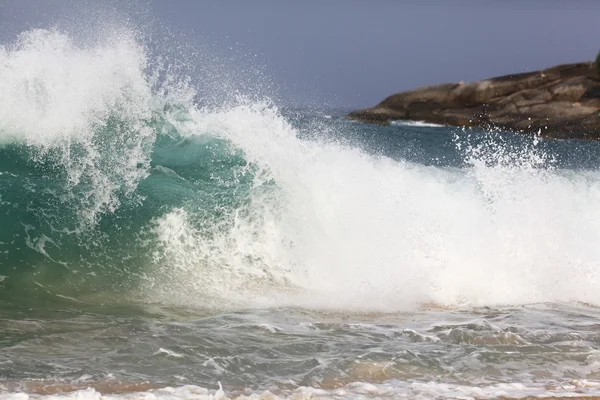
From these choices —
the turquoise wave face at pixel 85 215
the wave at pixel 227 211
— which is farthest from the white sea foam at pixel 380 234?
the turquoise wave face at pixel 85 215

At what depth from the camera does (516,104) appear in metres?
46.1

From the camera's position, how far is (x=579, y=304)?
25.4ft

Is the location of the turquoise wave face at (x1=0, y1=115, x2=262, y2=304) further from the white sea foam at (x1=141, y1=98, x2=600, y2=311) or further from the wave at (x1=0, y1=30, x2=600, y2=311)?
the white sea foam at (x1=141, y1=98, x2=600, y2=311)

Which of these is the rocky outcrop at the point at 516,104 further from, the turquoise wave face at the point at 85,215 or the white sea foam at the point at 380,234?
the turquoise wave face at the point at 85,215

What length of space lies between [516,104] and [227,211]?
134ft

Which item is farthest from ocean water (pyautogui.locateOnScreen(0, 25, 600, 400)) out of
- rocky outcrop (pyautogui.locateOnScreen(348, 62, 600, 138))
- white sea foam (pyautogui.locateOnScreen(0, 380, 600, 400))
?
rocky outcrop (pyautogui.locateOnScreen(348, 62, 600, 138))

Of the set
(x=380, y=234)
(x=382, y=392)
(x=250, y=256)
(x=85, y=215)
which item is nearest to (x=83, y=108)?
(x=85, y=215)

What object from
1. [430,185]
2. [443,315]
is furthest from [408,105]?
[443,315]

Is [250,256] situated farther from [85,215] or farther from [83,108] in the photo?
[83,108]

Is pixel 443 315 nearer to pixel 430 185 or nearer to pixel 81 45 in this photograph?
pixel 430 185

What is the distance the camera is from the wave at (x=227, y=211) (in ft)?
24.7

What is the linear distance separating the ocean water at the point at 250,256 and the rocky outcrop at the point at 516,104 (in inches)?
1293

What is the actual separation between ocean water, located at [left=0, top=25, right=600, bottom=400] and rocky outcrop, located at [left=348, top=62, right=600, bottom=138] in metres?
32.8

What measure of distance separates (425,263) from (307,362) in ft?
10.9
